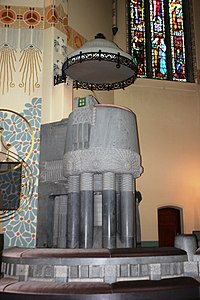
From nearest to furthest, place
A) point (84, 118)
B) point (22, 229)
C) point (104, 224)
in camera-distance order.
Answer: point (104, 224) < point (84, 118) < point (22, 229)

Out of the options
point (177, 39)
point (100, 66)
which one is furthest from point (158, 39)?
point (100, 66)

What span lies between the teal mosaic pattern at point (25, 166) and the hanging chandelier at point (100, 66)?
1.12 metres

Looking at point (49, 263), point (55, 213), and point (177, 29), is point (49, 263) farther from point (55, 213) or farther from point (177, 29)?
point (177, 29)

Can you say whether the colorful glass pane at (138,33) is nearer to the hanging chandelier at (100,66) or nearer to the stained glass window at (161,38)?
the stained glass window at (161,38)

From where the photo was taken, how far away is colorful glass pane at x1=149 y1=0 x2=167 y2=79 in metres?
13.4

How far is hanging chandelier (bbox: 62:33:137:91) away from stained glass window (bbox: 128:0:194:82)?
16.1 ft

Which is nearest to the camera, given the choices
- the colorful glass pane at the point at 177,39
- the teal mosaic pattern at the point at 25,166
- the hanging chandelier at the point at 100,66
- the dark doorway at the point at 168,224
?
the hanging chandelier at the point at 100,66

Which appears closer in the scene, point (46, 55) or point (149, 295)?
point (149, 295)

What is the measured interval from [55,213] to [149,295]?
9.44 ft

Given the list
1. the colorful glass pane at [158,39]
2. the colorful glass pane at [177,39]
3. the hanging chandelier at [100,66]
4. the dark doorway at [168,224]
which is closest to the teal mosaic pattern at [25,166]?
the hanging chandelier at [100,66]

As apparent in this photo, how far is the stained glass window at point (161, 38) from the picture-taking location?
13.4 metres

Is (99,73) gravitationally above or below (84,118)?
above

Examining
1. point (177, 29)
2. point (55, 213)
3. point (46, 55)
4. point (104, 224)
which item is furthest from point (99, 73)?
point (177, 29)

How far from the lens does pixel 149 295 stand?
3.73 meters
